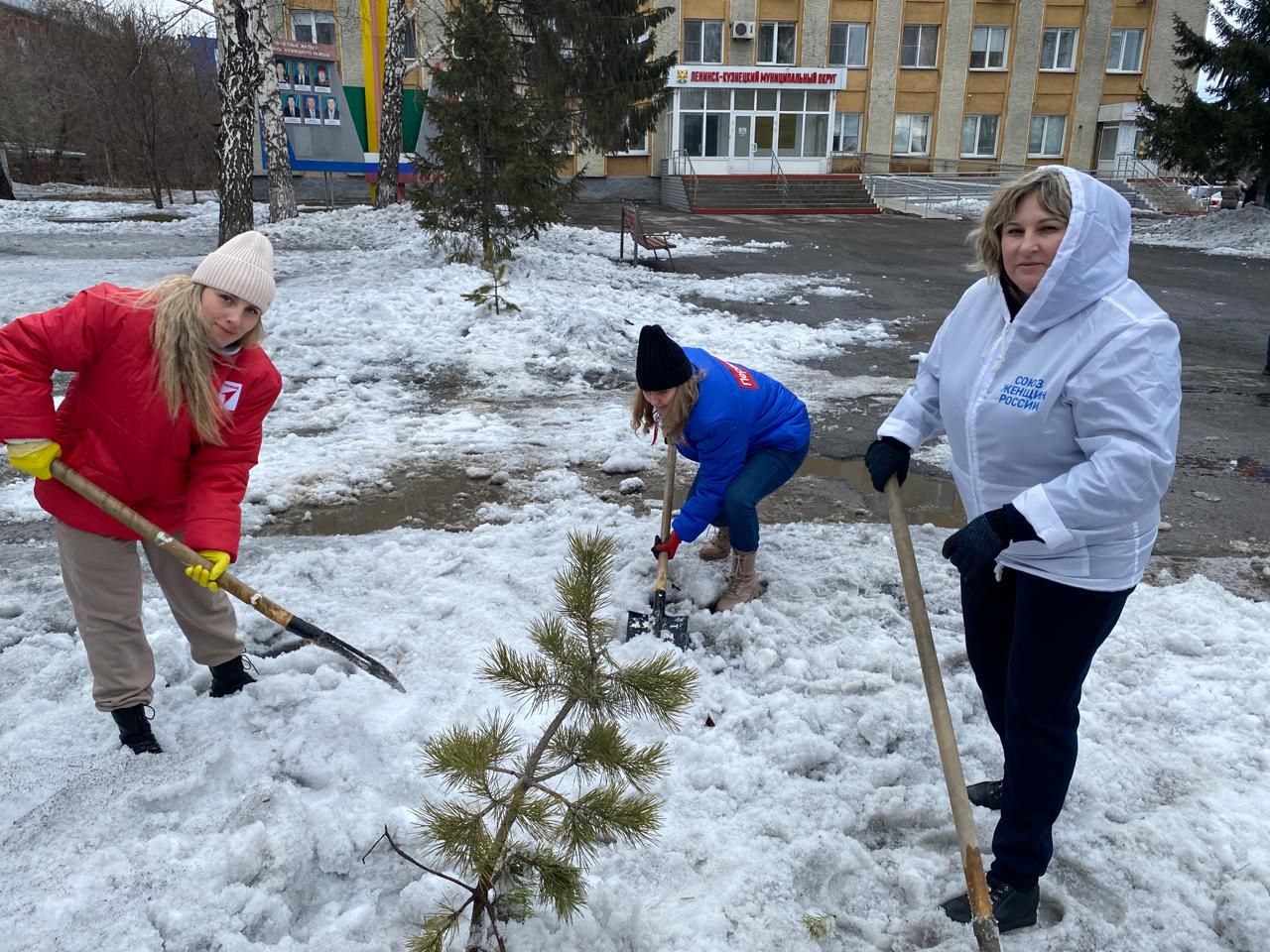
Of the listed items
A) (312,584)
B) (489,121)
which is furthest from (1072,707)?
(489,121)

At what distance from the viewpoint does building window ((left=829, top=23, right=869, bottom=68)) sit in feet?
111

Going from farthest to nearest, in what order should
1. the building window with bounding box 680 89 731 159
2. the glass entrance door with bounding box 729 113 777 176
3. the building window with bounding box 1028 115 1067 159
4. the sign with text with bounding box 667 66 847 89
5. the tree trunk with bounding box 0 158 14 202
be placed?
the building window with bounding box 1028 115 1067 159, the glass entrance door with bounding box 729 113 777 176, the building window with bounding box 680 89 731 159, the sign with text with bounding box 667 66 847 89, the tree trunk with bounding box 0 158 14 202

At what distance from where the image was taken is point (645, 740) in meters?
2.95

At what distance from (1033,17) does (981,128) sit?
14.2 ft

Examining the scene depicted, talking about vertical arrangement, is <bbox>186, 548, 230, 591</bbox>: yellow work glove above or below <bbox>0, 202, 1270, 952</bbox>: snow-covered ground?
above

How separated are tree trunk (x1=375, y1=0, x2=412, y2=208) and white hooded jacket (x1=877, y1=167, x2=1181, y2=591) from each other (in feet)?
53.8

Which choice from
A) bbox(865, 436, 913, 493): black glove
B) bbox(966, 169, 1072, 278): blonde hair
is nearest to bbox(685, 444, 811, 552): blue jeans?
bbox(865, 436, 913, 493): black glove

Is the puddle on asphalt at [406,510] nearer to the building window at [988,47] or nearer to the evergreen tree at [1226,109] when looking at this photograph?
the evergreen tree at [1226,109]

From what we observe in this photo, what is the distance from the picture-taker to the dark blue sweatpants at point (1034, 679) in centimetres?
202

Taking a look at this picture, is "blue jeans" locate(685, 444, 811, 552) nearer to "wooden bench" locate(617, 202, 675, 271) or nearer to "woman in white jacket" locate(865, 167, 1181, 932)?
"woman in white jacket" locate(865, 167, 1181, 932)

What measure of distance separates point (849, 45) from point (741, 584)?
3572 centimetres

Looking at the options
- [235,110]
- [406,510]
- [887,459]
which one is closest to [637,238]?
[235,110]

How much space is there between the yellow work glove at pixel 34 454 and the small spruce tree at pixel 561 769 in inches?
58.1

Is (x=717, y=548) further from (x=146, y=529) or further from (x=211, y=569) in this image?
(x=146, y=529)
